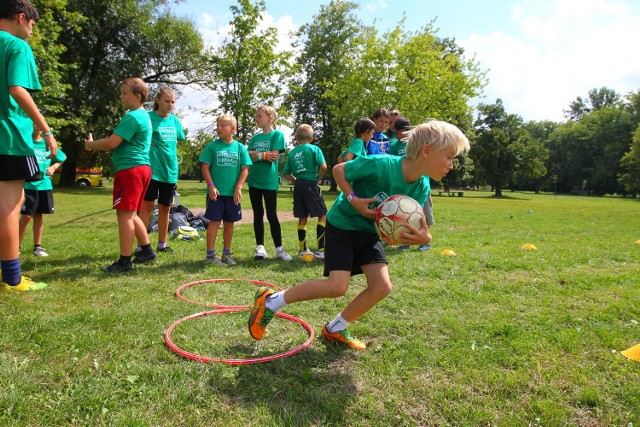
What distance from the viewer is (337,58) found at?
136ft

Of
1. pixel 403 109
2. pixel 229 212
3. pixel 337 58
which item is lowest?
pixel 229 212

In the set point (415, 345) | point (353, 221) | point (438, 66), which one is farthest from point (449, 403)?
point (438, 66)

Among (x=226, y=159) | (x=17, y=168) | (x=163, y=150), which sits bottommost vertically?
(x=17, y=168)

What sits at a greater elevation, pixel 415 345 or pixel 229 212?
pixel 229 212

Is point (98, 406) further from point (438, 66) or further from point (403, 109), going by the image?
point (438, 66)

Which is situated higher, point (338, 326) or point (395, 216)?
point (395, 216)

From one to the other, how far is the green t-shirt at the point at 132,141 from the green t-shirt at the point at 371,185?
127 inches

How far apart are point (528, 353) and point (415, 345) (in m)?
0.92

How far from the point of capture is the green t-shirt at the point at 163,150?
636 centimetres

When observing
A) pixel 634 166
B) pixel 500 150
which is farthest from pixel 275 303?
pixel 634 166

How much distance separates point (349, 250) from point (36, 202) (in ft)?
18.0

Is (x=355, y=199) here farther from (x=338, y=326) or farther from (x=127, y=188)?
(x=127, y=188)

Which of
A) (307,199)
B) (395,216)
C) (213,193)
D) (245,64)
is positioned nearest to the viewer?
(395,216)

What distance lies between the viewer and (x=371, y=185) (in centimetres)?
339
